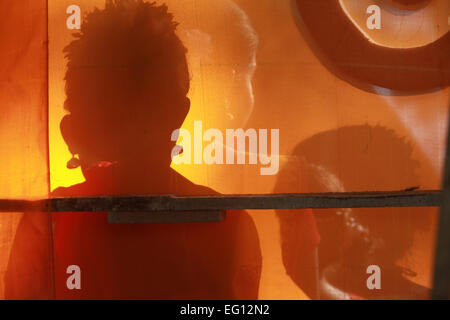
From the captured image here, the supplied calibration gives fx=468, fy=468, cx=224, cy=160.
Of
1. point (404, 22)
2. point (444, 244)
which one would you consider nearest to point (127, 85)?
point (404, 22)

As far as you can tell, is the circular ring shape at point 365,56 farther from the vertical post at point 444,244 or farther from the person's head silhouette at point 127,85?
the vertical post at point 444,244

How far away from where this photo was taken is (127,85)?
2998 millimetres

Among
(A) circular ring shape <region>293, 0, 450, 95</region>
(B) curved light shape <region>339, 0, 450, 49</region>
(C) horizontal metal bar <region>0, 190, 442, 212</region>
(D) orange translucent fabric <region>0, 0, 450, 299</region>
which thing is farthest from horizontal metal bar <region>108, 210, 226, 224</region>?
(B) curved light shape <region>339, 0, 450, 49</region>

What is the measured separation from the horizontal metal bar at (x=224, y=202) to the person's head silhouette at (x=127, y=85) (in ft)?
0.92

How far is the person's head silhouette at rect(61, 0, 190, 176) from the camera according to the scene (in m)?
2.99

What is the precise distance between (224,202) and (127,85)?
Answer: 0.98 metres

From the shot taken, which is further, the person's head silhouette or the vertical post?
the person's head silhouette

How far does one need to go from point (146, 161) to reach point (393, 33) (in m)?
1.76

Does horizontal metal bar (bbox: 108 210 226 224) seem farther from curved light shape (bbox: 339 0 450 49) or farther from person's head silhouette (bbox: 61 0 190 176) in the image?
curved light shape (bbox: 339 0 450 49)

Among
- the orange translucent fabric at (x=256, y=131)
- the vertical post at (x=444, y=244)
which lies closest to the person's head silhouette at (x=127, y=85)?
the orange translucent fabric at (x=256, y=131)

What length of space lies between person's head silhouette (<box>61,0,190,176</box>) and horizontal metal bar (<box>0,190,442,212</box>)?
0.92ft

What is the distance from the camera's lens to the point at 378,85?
295 centimetres

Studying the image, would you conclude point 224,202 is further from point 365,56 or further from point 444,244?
point 444,244

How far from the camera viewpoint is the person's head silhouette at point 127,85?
2988 millimetres
